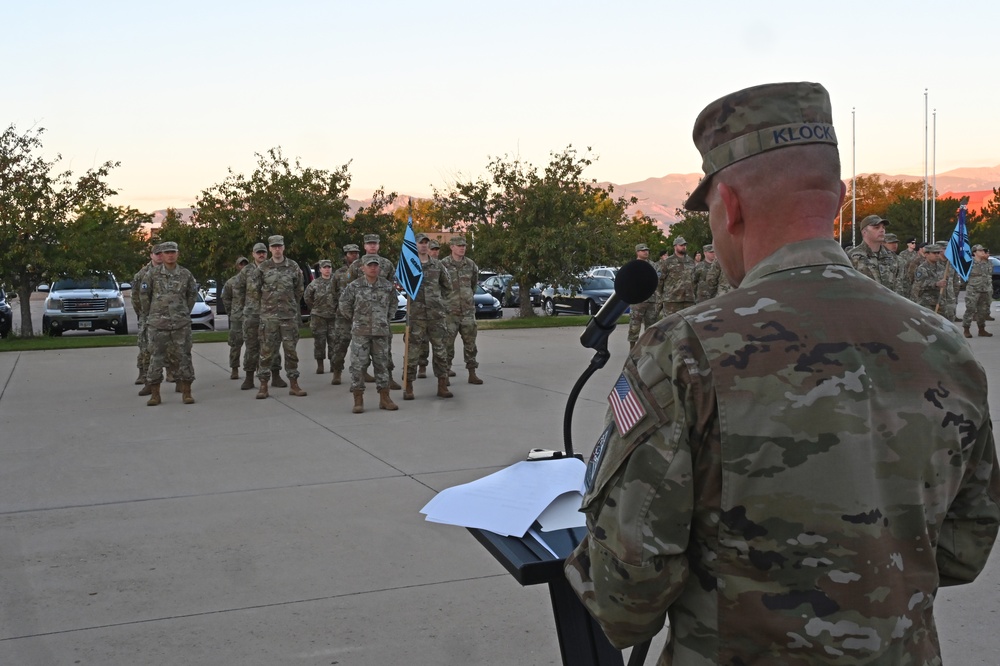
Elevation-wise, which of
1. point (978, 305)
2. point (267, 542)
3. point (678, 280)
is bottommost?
point (267, 542)

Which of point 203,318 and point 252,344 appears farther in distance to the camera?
point 203,318

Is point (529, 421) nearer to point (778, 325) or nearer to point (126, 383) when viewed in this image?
point (126, 383)

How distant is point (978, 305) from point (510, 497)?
20.0 meters

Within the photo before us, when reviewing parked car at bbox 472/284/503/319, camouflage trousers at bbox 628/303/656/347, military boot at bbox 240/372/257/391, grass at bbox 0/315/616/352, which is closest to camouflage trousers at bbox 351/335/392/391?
military boot at bbox 240/372/257/391

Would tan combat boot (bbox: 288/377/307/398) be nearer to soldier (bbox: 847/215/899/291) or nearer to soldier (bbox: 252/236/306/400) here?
soldier (bbox: 252/236/306/400)

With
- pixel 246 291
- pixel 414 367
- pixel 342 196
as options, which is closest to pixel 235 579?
pixel 414 367

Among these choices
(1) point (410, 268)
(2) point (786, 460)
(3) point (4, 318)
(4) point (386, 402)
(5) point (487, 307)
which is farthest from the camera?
(5) point (487, 307)

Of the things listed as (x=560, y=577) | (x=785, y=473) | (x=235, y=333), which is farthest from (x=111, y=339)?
(x=785, y=473)

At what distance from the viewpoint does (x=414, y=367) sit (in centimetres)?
1227

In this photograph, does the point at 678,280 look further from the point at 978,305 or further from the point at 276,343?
the point at 978,305

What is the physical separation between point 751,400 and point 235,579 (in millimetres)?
4060

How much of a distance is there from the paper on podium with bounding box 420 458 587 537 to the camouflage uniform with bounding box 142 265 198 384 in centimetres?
1010

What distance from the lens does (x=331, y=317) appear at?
14336mm

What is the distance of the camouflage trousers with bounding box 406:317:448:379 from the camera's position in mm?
12031
